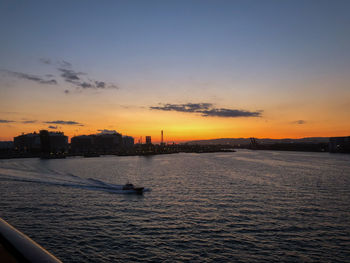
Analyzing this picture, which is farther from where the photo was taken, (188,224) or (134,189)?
(134,189)

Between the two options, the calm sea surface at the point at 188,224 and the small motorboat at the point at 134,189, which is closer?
the calm sea surface at the point at 188,224

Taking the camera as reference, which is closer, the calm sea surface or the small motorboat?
the calm sea surface

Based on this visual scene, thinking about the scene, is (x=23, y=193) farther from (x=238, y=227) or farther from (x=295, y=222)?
(x=295, y=222)

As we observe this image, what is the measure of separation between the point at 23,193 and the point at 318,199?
181 feet

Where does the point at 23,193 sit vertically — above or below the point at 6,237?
below

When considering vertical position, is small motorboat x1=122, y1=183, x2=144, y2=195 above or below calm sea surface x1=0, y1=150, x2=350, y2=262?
above

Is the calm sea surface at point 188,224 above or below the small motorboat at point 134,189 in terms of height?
below

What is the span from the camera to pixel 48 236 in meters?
26.4

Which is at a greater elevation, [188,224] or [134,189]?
[134,189]

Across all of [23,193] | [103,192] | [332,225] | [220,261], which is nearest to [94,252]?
[220,261]

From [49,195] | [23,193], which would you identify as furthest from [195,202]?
[23,193]

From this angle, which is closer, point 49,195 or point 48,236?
point 48,236

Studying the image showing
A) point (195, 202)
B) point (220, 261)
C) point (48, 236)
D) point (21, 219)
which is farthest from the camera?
point (195, 202)

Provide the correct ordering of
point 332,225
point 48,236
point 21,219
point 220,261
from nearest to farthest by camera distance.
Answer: point 220,261 → point 48,236 → point 332,225 → point 21,219
